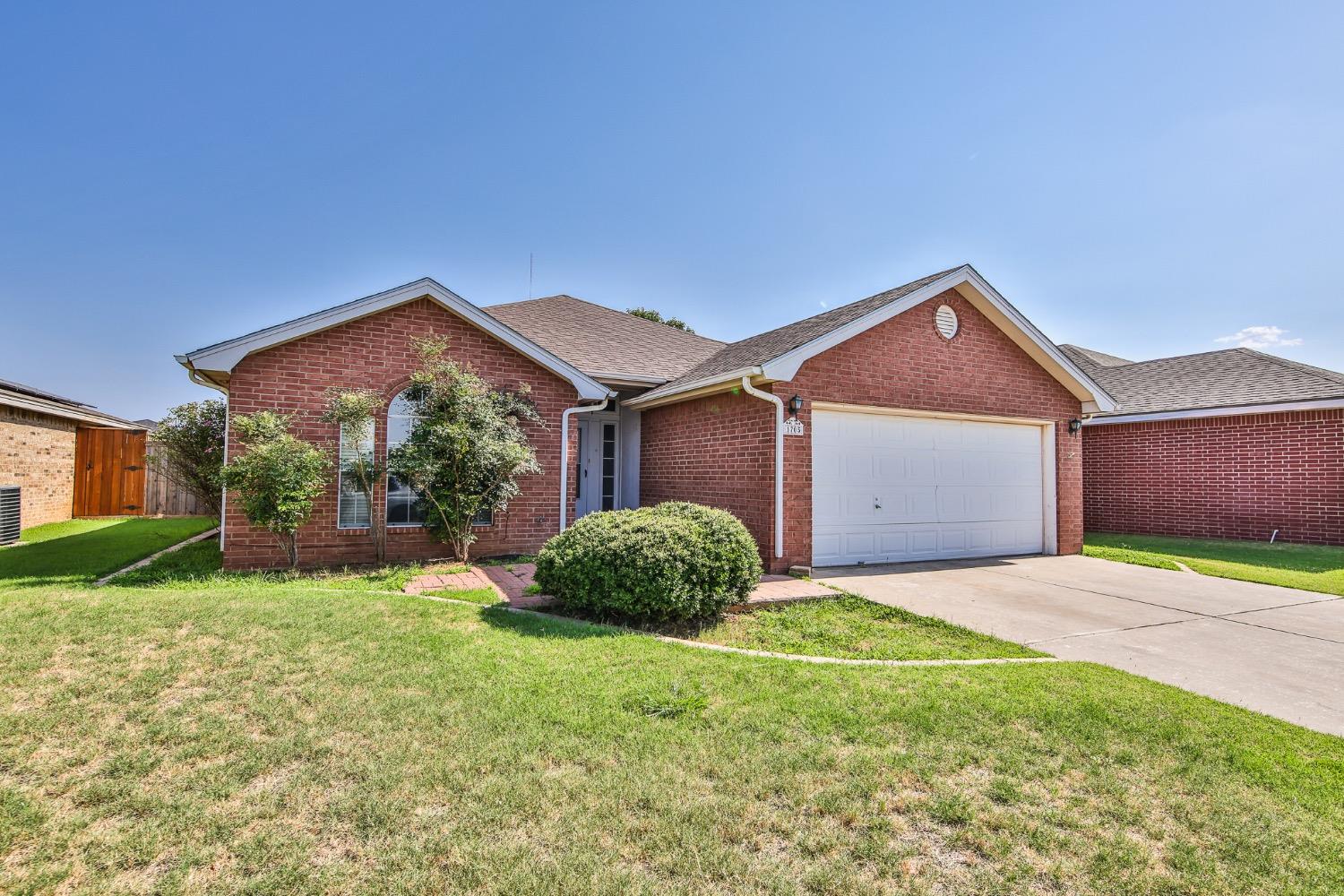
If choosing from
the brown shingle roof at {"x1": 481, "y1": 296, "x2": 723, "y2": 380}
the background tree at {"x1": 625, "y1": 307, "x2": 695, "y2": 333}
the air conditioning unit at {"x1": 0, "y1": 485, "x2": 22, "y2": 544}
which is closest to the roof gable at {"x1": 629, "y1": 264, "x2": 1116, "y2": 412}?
the brown shingle roof at {"x1": 481, "y1": 296, "x2": 723, "y2": 380}

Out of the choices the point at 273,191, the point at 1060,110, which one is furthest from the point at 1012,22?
the point at 273,191

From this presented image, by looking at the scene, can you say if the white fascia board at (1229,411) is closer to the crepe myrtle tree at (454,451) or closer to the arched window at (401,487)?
the crepe myrtle tree at (454,451)

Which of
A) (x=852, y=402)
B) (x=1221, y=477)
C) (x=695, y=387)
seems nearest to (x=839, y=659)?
(x=852, y=402)

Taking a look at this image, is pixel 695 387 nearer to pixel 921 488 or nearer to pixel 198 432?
pixel 921 488

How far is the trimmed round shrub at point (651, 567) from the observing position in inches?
Result: 223

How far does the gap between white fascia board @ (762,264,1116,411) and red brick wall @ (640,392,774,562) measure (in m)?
0.70

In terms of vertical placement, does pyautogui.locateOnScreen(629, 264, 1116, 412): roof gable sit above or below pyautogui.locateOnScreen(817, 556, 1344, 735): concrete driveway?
above

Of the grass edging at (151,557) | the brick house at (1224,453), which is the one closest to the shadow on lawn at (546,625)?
the grass edging at (151,557)

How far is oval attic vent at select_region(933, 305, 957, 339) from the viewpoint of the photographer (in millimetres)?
Result: 9836

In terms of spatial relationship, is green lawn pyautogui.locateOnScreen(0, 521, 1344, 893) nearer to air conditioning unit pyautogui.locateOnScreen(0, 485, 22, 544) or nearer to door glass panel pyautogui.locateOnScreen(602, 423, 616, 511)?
door glass panel pyautogui.locateOnScreen(602, 423, 616, 511)

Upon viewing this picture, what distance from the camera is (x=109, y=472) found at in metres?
16.7

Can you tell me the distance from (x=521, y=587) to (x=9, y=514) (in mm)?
12067

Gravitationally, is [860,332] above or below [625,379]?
above

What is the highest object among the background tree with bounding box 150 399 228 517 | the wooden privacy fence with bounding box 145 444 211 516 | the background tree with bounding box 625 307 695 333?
the background tree with bounding box 625 307 695 333
